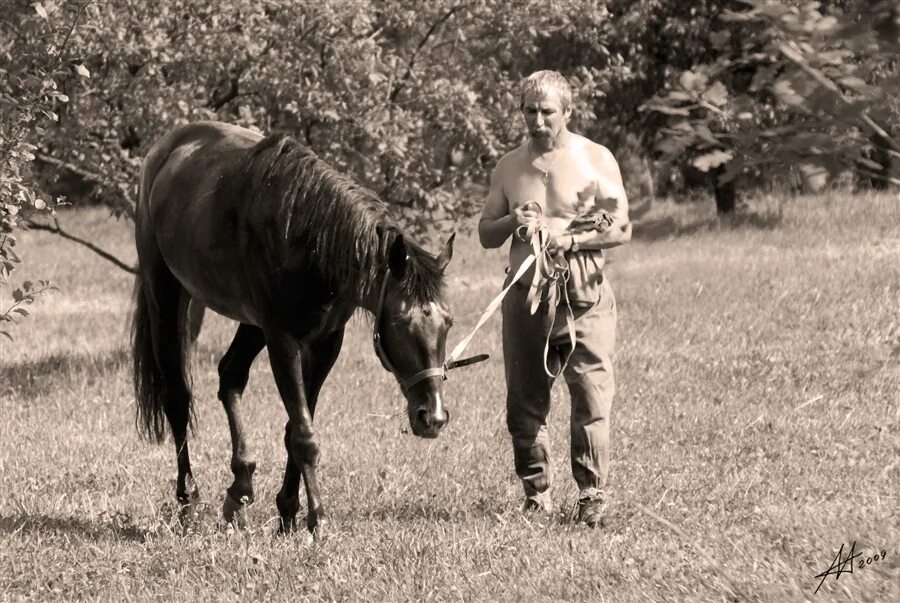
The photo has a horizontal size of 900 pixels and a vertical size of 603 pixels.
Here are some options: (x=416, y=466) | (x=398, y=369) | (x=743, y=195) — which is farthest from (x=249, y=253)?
(x=743, y=195)

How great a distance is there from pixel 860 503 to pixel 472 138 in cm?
688

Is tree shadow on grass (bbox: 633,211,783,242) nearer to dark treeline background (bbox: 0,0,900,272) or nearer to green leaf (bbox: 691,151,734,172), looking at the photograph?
dark treeline background (bbox: 0,0,900,272)

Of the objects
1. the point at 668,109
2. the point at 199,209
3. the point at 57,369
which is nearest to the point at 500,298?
the point at 199,209

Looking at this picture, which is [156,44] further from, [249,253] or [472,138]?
[249,253]

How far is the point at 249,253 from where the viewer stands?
6504 millimetres

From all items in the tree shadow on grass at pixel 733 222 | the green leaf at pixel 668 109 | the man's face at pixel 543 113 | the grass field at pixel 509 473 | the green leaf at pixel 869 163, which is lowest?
the tree shadow on grass at pixel 733 222

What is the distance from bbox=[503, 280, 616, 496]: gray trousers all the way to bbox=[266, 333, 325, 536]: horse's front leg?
1009 mm

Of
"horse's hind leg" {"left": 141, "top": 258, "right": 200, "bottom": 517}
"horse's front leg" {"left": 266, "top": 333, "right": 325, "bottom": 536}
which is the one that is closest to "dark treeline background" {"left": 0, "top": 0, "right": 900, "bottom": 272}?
"horse's hind leg" {"left": 141, "top": 258, "right": 200, "bottom": 517}

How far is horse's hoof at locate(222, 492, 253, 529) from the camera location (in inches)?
267

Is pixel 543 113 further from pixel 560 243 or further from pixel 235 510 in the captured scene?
pixel 235 510

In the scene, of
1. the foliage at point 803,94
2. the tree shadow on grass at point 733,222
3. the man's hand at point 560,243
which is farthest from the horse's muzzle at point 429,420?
the tree shadow on grass at point 733,222

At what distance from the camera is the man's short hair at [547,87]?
242 inches

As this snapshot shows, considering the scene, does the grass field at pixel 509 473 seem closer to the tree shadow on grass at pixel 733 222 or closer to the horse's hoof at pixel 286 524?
the horse's hoof at pixel 286 524

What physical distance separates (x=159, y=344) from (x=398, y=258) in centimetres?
251
